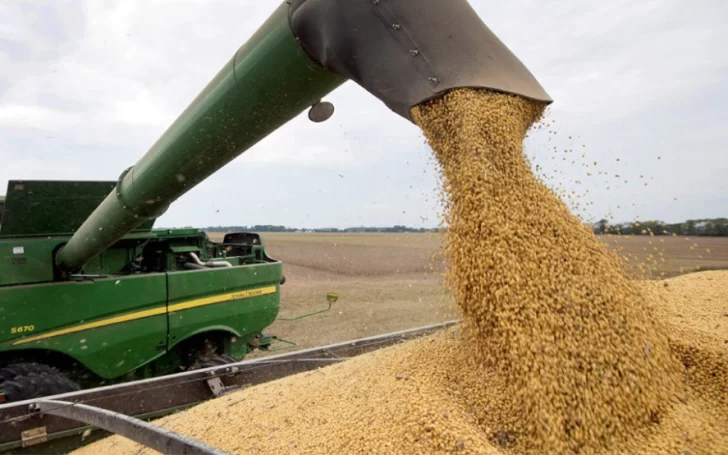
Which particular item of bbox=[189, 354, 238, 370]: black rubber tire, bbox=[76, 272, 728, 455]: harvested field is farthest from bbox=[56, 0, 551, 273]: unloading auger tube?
bbox=[189, 354, 238, 370]: black rubber tire

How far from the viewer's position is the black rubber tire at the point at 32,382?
10.9ft

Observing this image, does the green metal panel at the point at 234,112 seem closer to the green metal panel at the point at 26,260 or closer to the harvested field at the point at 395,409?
the harvested field at the point at 395,409

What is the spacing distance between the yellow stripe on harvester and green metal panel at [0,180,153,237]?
0.76 meters

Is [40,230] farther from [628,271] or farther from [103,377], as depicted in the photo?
[628,271]

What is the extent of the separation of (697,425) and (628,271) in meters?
0.63

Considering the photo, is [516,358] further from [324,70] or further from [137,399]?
[137,399]

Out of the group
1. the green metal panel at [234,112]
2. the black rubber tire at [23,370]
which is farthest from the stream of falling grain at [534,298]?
the black rubber tire at [23,370]

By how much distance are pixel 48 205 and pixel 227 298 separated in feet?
5.35

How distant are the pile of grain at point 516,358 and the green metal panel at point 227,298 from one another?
7.92 feet

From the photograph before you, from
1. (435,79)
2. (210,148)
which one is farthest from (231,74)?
(435,79)

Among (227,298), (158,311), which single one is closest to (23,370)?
(158,311)

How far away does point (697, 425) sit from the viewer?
6.11ft

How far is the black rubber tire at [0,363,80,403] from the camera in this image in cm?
331

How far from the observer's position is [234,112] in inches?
91.0
